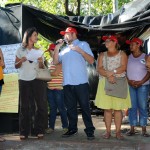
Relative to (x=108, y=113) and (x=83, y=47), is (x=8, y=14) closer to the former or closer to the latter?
(x=83, y=47)

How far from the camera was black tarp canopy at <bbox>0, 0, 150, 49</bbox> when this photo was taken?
6.12m

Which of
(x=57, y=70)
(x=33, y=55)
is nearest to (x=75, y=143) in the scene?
(x=57, y=70)

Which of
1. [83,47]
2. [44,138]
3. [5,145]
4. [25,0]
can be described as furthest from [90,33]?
[25,0]

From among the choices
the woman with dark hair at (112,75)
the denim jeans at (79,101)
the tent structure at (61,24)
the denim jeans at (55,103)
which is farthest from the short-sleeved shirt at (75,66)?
the denim jeans at (55,103)

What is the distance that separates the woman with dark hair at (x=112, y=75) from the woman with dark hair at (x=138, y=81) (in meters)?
0.31

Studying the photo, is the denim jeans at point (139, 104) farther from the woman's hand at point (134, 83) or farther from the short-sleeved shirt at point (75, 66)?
the short-sleeved shirt at point (75, 66)

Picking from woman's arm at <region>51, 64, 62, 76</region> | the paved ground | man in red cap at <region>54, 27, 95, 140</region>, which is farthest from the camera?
woman's arm at <region>51, 64, 62, 76</region>

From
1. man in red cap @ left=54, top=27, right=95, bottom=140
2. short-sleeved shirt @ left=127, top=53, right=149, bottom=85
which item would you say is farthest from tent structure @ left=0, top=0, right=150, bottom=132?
short-sleeved shirt @ left=127, top=53, right=149, bottom=85

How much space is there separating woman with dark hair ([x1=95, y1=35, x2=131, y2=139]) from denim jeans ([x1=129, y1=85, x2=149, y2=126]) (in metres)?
0.29

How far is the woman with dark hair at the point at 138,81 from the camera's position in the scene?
251 inches

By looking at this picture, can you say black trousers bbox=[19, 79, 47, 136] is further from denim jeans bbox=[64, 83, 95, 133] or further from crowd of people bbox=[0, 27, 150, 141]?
denim jeans bbox=[64, 83, 95, 133]

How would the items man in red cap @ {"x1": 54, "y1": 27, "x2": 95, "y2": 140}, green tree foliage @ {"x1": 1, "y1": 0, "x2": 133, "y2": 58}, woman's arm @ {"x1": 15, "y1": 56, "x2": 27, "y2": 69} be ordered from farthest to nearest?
green tree foliage @ {"x1": 1, "y1": 0, "x2": 133, "y2": 58}, man in red cap @ {"x1": 54, "y1": 27, "x2": 95, "y2": 140}, woman's arm @ {"x1": 15, "y1": 56, "x2": 27, "y2": 69}

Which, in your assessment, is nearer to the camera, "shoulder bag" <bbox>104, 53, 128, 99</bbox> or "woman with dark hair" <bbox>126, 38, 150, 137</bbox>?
"shoulder bag" <bbox>104, 53, 128, 99</bbox>

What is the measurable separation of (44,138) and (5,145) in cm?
86
